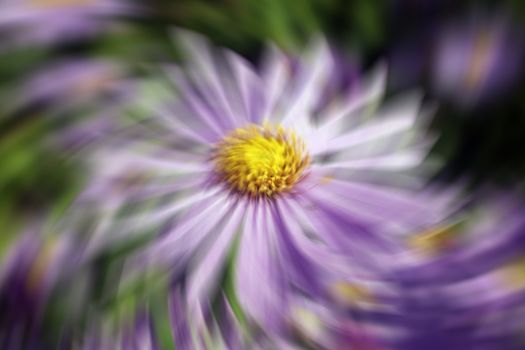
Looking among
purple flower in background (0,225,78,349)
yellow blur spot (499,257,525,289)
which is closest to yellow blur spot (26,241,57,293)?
purple flower in background (0,225,78,349)

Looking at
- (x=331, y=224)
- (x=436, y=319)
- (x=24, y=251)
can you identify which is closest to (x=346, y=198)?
(x=331, y=224)

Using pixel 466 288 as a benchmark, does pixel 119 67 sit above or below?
above

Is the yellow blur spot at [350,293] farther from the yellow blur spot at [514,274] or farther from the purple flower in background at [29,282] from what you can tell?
the purple flower in background at [29,282]

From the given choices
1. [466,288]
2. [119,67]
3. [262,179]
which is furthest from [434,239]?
[119,67]

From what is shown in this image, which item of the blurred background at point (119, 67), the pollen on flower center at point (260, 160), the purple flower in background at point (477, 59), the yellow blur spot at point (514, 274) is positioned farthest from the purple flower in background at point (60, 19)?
the yellow blur spot at point (514, 274)

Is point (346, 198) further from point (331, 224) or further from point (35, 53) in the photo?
point (35, 53)

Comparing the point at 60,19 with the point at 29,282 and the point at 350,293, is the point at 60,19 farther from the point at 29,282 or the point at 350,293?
the point at 350,293
